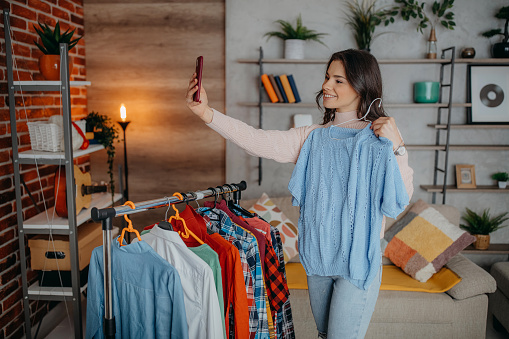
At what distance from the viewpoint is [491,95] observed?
11.1 ft

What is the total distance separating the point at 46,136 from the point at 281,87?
1.67 metres

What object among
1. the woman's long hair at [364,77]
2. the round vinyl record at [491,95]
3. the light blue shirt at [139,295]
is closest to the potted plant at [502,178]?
the round vinyl record at [491,95]

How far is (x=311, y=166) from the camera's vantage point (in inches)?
64.6

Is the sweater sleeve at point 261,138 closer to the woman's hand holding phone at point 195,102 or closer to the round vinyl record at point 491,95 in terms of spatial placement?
the woman's hand holding phone at point 195,102

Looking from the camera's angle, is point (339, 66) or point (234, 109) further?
point (234, 109)

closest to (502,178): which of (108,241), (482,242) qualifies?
(482,242)

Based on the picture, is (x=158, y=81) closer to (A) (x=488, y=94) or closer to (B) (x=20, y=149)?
(B) (x=20, y=149)

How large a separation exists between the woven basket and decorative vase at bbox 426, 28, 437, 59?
8.48ft

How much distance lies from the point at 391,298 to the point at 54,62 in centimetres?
229

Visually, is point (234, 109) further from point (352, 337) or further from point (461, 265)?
point (352, 337)

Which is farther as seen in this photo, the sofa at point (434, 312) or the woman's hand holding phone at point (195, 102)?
the sofa at point (434, 312)

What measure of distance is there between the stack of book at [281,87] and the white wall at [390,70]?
0.59 feet

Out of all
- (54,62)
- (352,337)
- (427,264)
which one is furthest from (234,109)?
(352,337)

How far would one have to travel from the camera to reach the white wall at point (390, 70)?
11.1 feet
